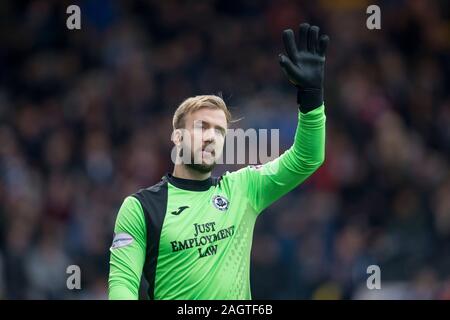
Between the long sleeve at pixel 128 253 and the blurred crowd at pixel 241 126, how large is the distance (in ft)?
13.1

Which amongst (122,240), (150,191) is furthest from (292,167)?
(122,240)

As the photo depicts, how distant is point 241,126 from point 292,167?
4.51 meters

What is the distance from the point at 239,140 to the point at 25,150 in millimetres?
3883

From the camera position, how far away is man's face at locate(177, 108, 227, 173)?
17.6 ft

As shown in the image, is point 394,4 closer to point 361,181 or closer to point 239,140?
point 361,181

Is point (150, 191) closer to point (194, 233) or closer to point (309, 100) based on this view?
point (194, 233)

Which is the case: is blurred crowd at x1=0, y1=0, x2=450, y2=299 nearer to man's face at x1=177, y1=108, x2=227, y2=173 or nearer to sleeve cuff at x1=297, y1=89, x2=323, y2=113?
man's face at x1=177, y1=108, x2=227, y2=173

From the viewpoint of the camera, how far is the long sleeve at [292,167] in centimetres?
532

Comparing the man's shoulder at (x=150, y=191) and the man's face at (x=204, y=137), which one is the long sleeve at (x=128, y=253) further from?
the man's face at (x=204, y=137)

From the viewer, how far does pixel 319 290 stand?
9555mm

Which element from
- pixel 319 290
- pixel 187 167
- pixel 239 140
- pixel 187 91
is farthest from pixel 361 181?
pixel 187 167
